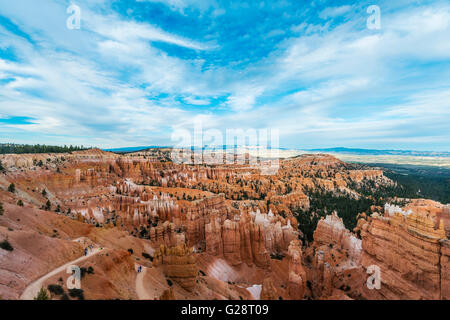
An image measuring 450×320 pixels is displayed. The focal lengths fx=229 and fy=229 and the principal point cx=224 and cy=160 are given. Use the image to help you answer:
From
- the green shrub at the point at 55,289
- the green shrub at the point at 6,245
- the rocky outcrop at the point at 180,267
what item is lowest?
the rocky outcrop at the point at 180,267

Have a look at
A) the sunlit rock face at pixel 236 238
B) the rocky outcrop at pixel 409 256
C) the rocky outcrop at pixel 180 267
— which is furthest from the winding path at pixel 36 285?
the rocky outcrop at pixel 409 256

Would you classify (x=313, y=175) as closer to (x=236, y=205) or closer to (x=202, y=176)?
(x=202, y=176)

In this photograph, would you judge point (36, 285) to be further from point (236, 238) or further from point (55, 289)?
point (236, 238)

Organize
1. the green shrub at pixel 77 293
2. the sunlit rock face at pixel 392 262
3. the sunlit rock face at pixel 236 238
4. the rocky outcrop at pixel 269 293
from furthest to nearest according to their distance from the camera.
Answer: the sunlit rock face at pixel 236 238, the rocky outcrop at pixel 269 293, the sunlit rock face at pixel 392 262, the green shrub at pixel 77 293

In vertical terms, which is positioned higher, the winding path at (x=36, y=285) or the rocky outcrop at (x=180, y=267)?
the winding path at (x=36, y=285)

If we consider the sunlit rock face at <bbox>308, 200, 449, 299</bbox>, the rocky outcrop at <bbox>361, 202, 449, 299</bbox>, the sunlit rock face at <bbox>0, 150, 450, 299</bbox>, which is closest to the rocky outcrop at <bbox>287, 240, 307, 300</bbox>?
the sunlit rock face at <bbox>0, 150, 450, 299</bbox>

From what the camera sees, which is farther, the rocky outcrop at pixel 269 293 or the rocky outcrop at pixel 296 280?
the rocky outcrop at pixel 296 280

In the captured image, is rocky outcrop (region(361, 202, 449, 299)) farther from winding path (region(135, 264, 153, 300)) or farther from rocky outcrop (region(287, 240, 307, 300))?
winding path (region(135, 264, 153, 300))

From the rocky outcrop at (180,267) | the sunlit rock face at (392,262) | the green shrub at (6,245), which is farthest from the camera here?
the rocky outcrop at (180,267)

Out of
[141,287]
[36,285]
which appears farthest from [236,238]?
[36,285]

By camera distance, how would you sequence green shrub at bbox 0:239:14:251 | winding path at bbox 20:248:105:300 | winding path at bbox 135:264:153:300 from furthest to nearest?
winding path at bbox 135:264:153:300, green shrub at bbox 0:239:14:251, winding path at bbox 20:248:105:300

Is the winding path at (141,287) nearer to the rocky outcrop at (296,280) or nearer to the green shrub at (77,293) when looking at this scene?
the green shrub at (77,293)
